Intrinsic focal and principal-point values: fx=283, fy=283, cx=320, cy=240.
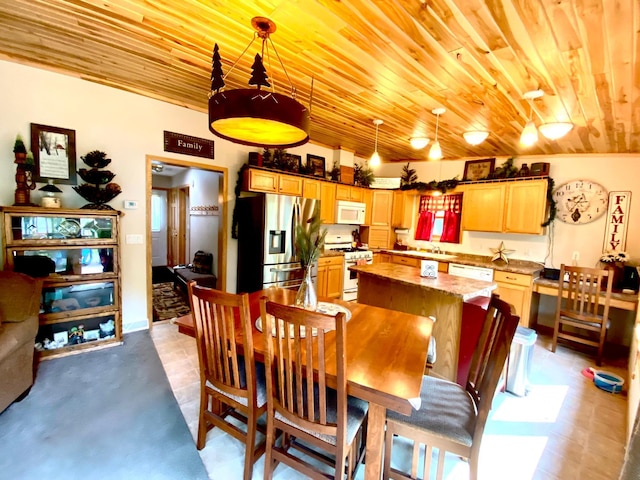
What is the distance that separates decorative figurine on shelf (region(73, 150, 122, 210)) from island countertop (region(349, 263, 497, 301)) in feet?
9.07

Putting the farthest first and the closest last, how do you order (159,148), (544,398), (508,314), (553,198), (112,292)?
(553,198), (159,148), (112,292), (544,398), (508,314)

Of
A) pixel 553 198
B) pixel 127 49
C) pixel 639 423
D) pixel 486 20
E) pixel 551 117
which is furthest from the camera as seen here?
pixel 553 198

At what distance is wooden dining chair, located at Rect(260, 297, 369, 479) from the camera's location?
3.92ft

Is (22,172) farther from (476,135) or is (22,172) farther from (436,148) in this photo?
(476,135)

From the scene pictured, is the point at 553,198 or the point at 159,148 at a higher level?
the point at 159,148

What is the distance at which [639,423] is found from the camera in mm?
811

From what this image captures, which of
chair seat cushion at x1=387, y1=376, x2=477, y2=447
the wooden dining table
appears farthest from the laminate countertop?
chair seat cushion at x1=387, y1=376, x2=477, y2=447

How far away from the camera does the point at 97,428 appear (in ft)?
6.28

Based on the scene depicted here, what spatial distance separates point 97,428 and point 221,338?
4.13 feet

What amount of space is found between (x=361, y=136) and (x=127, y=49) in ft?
9.80

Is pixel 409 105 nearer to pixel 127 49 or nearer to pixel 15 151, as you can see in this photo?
pixel 127 49

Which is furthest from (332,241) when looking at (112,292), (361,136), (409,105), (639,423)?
(639,423)

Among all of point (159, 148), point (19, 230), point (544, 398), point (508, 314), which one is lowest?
point (544, 398)

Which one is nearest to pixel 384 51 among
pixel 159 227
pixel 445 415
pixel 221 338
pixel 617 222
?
pixel 221 338
